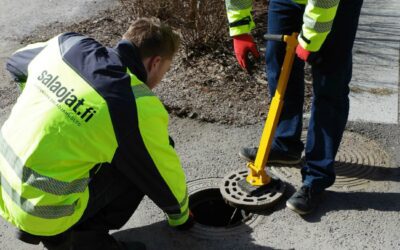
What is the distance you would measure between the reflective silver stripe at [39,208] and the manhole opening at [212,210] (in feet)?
3.65

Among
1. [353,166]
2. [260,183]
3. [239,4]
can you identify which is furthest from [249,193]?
[239,4]

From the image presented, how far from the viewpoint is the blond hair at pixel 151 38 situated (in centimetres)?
261

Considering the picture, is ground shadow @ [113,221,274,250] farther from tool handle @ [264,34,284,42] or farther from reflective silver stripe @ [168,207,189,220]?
tool handle @ [264,34,284,42]

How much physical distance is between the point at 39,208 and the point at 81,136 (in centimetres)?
40

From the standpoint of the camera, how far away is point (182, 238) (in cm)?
307

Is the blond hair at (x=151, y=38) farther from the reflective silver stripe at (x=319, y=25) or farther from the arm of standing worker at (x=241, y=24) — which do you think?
the reflective silver stripe at (x=319, y=25)

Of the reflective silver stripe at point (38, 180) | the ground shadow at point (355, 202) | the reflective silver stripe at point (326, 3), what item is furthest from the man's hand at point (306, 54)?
the reflective silver stripe at point (38, 180)

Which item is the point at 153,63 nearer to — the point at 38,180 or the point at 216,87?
the point at 38,180

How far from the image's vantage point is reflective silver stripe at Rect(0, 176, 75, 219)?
7.86ft

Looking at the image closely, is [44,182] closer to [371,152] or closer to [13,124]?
[13,124]

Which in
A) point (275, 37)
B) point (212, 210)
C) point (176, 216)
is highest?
point (275, 37)

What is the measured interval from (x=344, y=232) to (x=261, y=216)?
0.50 metres

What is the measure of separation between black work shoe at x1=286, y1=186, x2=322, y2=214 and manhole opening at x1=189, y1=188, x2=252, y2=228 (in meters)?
0.38

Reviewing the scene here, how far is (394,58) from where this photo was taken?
5309 millimetres
